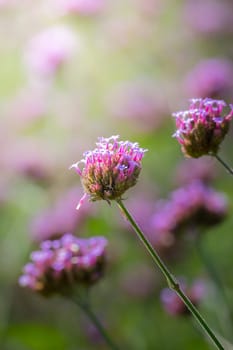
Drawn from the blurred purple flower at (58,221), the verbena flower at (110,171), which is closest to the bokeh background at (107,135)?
the blurred purple flower at (58,221)

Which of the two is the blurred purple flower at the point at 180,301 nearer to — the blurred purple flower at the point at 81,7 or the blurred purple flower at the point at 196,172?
the blurred purple flower at the point at 196,172

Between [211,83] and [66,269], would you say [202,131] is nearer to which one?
[66,269]

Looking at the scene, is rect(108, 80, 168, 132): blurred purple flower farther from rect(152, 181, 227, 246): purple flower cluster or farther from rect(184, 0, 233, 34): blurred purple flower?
rect(152, 181, 227, 246): purple flower cluster

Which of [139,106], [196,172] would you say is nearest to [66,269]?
[196,172]

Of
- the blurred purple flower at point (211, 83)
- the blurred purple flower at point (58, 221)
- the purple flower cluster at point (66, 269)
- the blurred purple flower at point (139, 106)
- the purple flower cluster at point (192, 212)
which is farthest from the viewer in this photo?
the blurred purple flower at point (139, 106)

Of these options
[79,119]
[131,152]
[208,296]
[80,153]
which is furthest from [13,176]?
[131,152]
